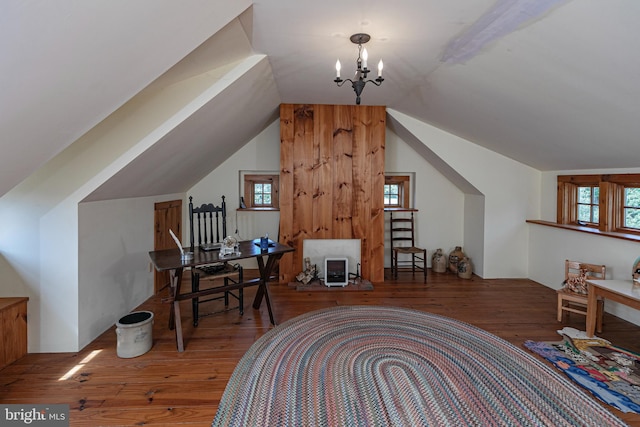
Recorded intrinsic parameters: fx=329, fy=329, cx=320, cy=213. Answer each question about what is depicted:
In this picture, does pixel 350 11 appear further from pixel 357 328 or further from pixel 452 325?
pixel 452 325

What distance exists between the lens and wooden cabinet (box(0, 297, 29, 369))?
7.70 ft

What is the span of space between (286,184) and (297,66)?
69.1 inches

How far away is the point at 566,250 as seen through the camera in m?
4.02

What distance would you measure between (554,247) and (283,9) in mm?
4271

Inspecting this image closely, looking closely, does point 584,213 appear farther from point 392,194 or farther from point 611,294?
point 392,194

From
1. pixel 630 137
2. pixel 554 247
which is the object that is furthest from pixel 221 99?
pixel 554 247

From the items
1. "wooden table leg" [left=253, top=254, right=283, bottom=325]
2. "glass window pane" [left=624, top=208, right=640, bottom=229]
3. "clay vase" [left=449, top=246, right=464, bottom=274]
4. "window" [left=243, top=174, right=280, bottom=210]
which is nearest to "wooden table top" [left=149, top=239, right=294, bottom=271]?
"wooden table leg" [left=253, top=254, right=283, bottom=325]

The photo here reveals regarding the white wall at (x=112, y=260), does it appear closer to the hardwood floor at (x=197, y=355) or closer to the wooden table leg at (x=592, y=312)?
the hardwood floor at (x=197, y=355)

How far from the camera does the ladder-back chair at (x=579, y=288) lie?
120 inches

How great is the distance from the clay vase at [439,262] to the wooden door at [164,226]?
3930 mm

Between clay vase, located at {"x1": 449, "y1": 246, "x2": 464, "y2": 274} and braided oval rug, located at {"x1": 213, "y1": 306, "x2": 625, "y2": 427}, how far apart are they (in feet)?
6.97

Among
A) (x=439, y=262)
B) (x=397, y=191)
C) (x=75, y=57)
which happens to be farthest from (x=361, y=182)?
(x=75, y=57)

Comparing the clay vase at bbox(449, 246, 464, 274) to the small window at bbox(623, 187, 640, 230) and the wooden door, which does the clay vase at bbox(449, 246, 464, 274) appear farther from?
the wooden door

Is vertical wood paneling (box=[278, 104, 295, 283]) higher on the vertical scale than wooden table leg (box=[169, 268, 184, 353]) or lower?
higher
